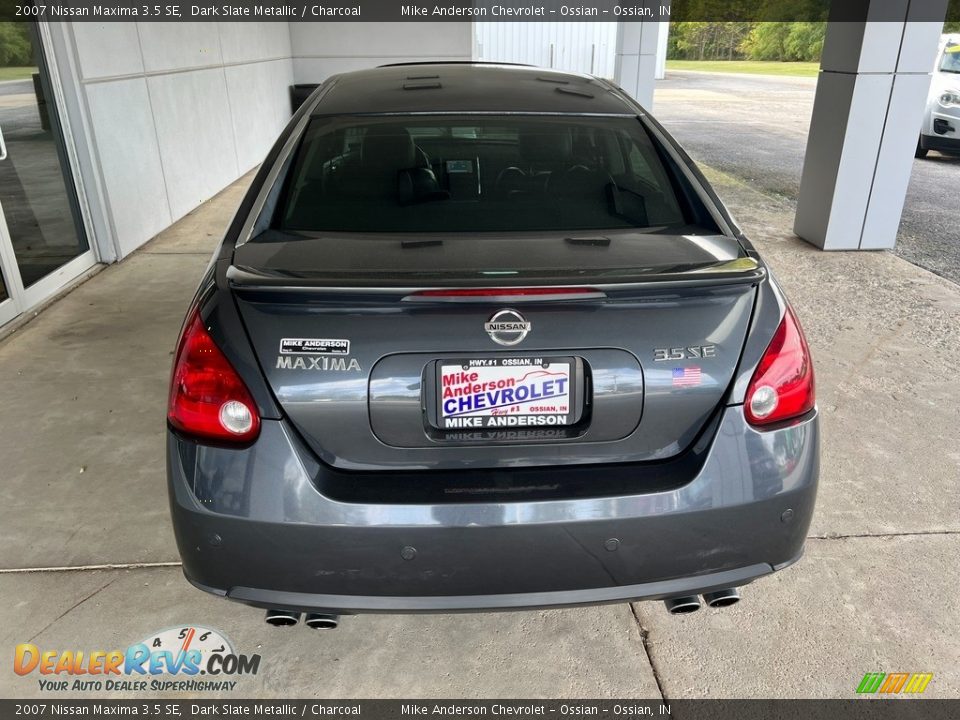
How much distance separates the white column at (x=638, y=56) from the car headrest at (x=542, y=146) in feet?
36.7

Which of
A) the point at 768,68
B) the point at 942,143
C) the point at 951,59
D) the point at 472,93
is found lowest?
the point at 768,68

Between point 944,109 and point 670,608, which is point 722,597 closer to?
point 670,608

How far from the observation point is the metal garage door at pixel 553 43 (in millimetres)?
22064

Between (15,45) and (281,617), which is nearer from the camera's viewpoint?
(281,617)

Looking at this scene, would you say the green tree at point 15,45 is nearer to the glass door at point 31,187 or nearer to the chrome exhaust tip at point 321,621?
the glass door at point 31,187

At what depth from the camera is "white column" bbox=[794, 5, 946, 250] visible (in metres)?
5.72

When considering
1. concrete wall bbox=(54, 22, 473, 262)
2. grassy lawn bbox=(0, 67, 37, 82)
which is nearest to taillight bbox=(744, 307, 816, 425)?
grassy lawn bbox=(0, 67, 37, 82)

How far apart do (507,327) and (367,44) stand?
13.1 m

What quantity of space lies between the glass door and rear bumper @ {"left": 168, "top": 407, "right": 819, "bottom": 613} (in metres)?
3.76

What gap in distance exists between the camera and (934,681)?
2.09 m

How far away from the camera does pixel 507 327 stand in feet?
5.37

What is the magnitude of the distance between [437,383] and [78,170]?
522cm

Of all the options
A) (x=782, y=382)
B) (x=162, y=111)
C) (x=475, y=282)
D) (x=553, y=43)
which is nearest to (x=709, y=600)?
(x=782, y=382)

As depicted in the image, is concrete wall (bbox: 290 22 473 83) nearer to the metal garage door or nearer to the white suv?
the white suv
